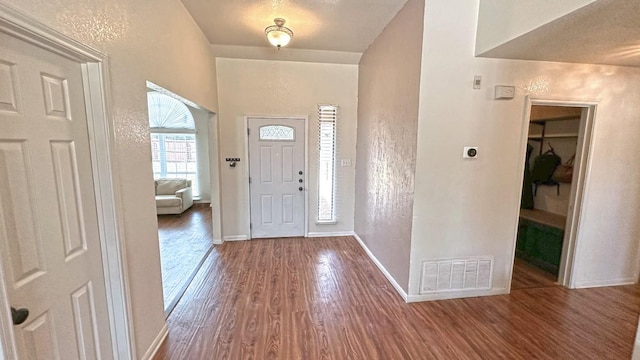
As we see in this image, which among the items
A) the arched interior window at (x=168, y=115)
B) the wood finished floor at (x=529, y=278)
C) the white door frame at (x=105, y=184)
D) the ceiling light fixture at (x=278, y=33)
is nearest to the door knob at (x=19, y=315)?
the white door frame at (x=105, y=184)

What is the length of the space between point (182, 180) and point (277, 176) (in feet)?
11.5

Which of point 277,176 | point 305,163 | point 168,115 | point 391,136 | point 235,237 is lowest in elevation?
point 235,237

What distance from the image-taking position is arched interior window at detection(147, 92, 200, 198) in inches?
276

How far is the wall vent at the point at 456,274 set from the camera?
266 cm

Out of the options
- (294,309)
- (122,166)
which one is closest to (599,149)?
(294,309)

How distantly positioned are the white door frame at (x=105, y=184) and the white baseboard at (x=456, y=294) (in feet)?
7.95

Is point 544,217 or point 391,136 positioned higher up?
point 391,136

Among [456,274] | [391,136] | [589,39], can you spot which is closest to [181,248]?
[391,136]

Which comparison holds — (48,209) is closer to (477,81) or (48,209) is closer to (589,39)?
(477,81)

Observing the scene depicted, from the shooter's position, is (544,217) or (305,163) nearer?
(544,217)

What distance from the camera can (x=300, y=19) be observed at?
2967mm

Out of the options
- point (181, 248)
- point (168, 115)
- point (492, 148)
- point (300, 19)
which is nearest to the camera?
point (492, 148)

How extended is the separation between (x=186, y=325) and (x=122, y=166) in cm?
153

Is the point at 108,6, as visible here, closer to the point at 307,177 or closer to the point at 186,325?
the point at 186,325
